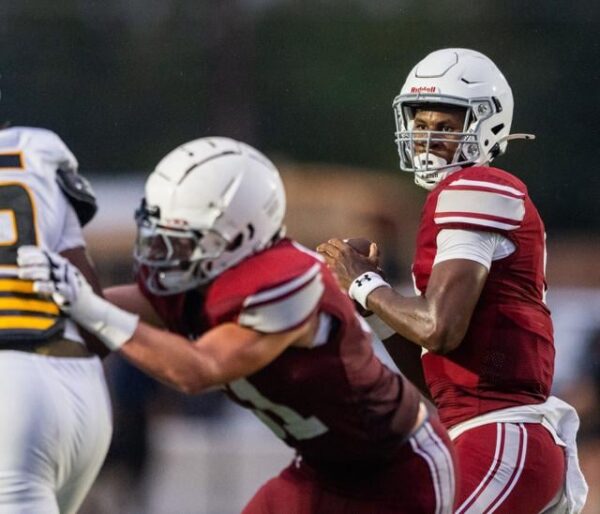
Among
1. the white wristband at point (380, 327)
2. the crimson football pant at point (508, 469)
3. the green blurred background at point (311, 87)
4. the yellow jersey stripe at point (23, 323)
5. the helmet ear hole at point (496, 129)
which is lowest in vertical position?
the green blurred background at point (311, 87)

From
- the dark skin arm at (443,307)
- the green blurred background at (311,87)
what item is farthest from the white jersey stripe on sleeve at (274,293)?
the green blurred background at (311,87)

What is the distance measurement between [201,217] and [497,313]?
1.07 metres

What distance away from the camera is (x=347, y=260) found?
14.1 feet

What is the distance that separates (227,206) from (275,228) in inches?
5.4

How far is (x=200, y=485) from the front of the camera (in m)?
9.22

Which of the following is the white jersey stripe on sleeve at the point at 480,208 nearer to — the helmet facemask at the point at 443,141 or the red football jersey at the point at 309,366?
the helmet facemask at the point at 443,141

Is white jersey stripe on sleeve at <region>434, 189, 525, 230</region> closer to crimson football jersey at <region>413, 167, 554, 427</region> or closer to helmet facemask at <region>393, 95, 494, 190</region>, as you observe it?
crimson football jersey at <region>413, 167, 554, 427</region>

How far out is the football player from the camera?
132 inches

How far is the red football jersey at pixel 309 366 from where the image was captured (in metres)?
3.26

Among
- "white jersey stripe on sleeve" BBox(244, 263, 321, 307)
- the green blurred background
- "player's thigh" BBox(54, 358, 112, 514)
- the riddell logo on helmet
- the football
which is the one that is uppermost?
the riddell logo on helmet

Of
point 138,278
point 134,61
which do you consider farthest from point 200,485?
point 134,61

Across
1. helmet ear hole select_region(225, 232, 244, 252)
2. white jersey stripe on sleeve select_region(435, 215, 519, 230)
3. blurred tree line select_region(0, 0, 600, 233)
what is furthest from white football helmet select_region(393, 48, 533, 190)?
blurred tree line select_region(0, 0, 600, 233)

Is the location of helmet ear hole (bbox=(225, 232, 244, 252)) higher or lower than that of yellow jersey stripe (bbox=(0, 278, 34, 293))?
higher

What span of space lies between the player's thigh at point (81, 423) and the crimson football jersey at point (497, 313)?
1.06 meters
